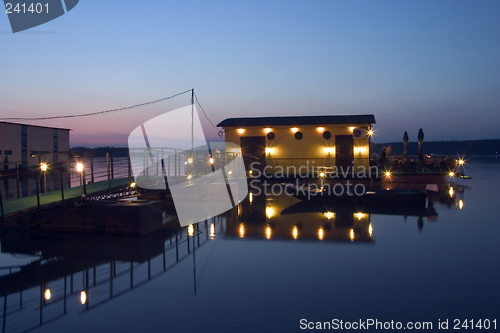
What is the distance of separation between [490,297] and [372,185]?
41.8 ft

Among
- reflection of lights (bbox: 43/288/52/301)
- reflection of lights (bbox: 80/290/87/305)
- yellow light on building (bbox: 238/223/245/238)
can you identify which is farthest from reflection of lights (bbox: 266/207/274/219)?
reflection of lights (bbox: 43/288/52/301)

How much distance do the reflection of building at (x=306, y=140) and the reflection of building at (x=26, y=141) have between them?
1567cm

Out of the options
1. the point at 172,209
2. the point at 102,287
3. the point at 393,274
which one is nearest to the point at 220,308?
the point at 102,287

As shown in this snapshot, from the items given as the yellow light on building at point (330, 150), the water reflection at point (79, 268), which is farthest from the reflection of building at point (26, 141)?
the water reflection at point (79, 268)

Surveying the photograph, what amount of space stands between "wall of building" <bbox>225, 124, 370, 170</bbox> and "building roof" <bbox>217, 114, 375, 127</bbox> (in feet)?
0.87

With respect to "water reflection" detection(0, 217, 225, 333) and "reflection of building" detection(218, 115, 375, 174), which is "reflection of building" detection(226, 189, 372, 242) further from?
"reflection of building" detection(218, 115, 375, 174)

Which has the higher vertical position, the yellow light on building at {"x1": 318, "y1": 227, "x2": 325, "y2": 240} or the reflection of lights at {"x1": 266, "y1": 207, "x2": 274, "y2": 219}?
the reflection of lights at {"x1": 266, "y1": 207, "x2": 274, "y2": 219}

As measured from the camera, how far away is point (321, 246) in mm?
7086

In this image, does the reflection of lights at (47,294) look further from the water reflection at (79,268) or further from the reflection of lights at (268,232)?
the reflection of lights at (268,232)

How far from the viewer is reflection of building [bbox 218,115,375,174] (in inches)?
784

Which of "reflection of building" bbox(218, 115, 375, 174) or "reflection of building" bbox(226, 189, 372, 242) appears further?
"reflection of building" bbox(218, 115, 375, 174)

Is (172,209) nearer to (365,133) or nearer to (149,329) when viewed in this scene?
(149,329)

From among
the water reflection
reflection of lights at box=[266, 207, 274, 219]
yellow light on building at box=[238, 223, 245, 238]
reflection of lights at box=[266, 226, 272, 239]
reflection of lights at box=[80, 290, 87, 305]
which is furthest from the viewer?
reflection of lights at box=[266, 207, 274, 219]

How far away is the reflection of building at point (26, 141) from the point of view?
2954cm
